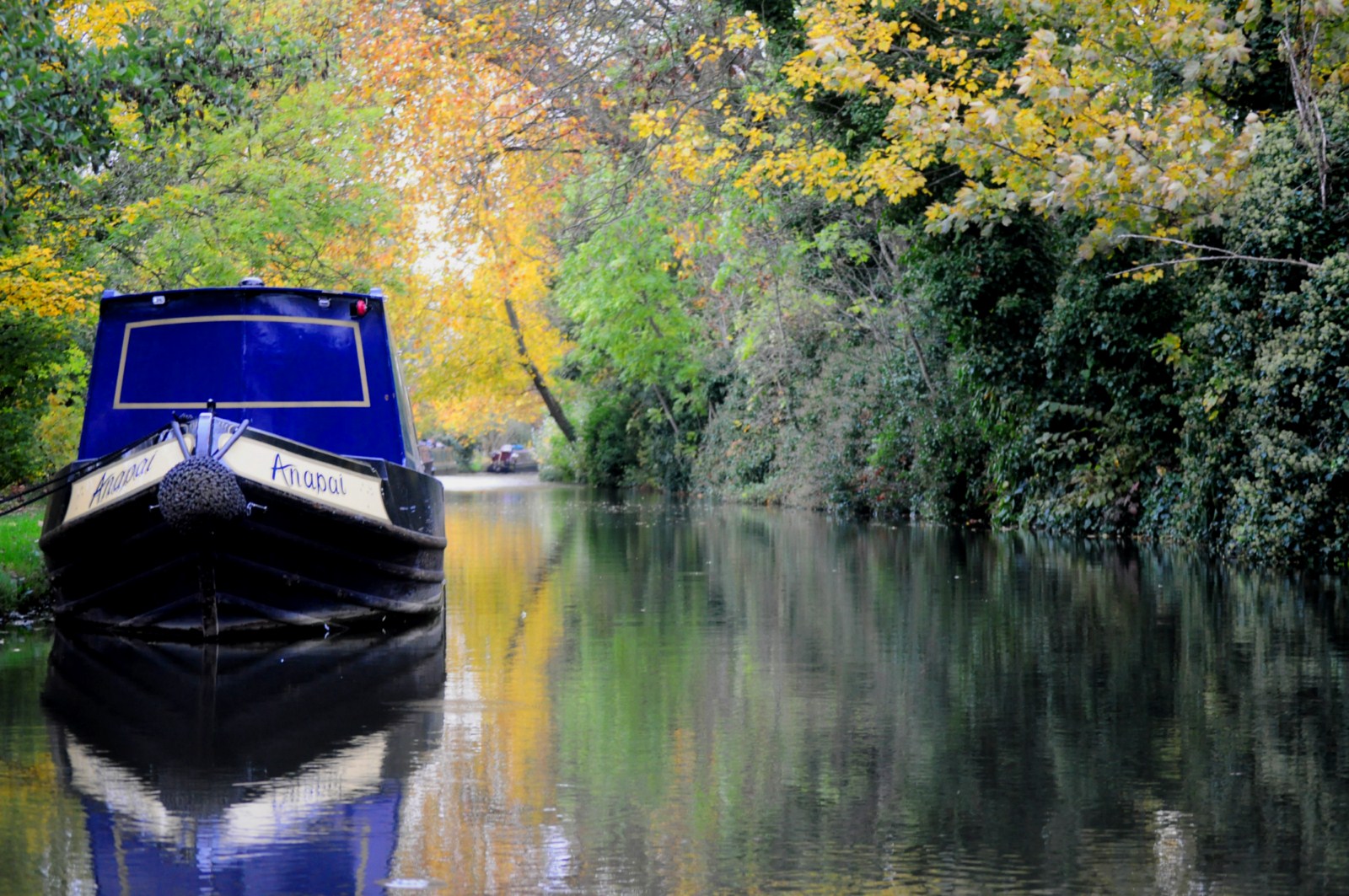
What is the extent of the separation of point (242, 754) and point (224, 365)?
222 inches

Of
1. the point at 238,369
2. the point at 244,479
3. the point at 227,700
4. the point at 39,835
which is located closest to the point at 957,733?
the point at 227,700

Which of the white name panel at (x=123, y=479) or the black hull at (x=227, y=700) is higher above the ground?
the white name panel at (x=123, y=479)

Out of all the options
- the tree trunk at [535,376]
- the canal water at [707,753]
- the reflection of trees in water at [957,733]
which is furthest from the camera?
the tree trunk at [535,376]

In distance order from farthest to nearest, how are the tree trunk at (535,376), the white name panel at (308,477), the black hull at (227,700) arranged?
the tree trunk at (535,376), the white name panel at (308,477), the black hull at (227,700)

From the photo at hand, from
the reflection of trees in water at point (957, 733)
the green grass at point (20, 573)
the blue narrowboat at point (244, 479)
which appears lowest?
the reflection of trees in water at point (957, 733)

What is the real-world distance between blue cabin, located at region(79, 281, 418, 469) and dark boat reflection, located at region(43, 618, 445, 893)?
1.80m

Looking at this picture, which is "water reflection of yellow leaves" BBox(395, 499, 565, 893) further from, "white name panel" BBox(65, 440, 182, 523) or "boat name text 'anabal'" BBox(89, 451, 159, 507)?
"boat name text 'anabal'" BBox(89, 451, 159, 507)

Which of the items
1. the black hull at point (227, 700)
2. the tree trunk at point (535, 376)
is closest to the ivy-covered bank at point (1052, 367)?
the black hull at point (227, 700)

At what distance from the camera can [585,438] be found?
2151 inches

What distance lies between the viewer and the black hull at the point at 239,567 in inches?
426

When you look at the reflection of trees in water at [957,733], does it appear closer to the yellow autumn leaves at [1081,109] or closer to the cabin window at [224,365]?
the cabin window at [224,365]

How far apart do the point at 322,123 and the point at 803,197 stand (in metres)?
7.92

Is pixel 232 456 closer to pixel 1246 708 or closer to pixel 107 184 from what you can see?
pixel 1246 708

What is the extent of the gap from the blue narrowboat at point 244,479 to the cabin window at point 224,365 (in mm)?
12
